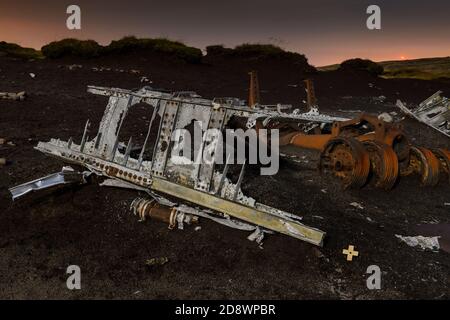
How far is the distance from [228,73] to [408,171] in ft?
56.5

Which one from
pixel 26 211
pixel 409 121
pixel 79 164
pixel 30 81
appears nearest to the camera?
pixel 26 211

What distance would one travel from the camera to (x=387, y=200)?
762cm

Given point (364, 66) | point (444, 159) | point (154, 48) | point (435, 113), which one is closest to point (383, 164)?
point (444, 159)

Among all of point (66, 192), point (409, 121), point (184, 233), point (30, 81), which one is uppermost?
point (30, 81)

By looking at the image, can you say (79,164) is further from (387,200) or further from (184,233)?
(387,200)

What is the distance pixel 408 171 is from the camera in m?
8.95

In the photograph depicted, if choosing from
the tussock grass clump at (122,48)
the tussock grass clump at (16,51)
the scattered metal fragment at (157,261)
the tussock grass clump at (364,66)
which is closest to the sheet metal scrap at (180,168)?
the scattered metal fragment at (157,261)

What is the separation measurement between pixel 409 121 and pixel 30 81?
1494 cm

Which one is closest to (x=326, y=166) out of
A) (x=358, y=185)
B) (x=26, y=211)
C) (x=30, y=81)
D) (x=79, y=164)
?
(x=358, y=185)

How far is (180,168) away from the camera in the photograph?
5926mm

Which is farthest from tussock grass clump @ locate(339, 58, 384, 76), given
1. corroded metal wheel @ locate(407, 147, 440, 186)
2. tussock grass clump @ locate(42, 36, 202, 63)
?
corroded metal wheel @ locate(407, 147, 440, 186)

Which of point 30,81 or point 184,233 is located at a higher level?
point 30,81
